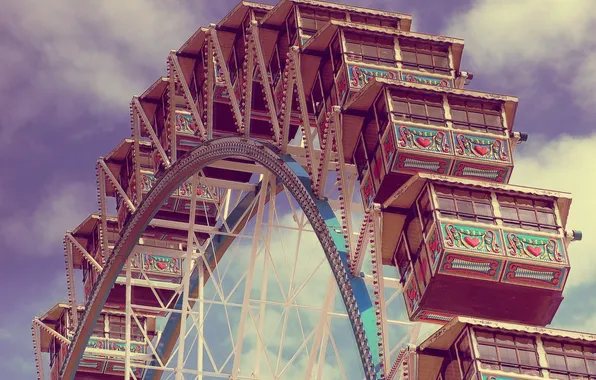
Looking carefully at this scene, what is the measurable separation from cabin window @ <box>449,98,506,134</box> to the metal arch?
3814 millimetres

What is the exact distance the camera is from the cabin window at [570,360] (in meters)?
28.6

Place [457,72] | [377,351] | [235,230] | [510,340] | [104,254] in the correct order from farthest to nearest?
[104,254], [235,230], [457,72], [377,351], [510,340]

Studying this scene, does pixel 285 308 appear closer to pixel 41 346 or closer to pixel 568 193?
pixel 568 193

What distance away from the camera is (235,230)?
5128cm

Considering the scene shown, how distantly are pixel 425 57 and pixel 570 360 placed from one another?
11390 mm

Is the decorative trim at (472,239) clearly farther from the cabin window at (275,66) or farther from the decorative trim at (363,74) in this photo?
the cabin window at (275,66)

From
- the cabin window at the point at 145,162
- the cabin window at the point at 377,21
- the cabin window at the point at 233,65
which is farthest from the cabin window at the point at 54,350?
the cabin window at the point at 377,21

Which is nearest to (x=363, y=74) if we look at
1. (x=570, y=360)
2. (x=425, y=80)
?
(x=425, y=80)

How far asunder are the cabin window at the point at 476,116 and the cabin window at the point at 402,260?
324 centimetres

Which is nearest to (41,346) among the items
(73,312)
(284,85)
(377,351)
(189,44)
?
(73,312)

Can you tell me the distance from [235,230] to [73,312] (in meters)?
8.88

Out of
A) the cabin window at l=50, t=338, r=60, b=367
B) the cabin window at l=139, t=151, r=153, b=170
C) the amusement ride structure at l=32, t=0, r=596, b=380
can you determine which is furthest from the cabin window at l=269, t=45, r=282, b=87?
the cabin window at l=50, t=338, r=60, b=367

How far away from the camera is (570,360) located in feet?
94.3

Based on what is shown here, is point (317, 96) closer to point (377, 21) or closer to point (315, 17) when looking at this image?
point (315, 17)
